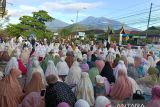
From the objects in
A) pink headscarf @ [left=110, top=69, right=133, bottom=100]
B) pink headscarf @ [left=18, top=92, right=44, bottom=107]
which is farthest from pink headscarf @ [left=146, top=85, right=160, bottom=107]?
pink headscarf @ [left=110, top=69, right=133, bottom=100]

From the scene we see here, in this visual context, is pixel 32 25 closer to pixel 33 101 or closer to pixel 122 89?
pixel 122 89

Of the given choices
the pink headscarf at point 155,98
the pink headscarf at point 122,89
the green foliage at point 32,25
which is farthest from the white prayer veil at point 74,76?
the green foliage at point 32,25

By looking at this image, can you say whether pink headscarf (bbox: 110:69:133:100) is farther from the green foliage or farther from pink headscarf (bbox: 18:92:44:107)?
the green foliage

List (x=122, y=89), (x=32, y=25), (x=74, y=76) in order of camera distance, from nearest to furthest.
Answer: (x=122, y=89) < (x=74, y=76) < (x=32, y=25)

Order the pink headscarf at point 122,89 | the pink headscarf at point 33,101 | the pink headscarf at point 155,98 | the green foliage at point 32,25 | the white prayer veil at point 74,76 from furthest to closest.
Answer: the green foliage at point 32,25
the white prayer veil at point 74,76
the pink headscarf at point 122,89
the pink headscarf at point 33,101
the pink headscarf at point 155,98

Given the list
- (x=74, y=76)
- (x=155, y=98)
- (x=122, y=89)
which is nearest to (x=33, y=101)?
(x=155, y=98)

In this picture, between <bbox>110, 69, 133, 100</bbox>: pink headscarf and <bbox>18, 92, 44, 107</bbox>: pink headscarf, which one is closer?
<bbox>18, 92, 44, 107</bbox>: pink headscarf

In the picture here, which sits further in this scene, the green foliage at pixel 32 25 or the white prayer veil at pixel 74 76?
the green foliage at pixel 32 25

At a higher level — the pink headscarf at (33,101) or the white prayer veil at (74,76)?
the pink headscarf at (33,101)

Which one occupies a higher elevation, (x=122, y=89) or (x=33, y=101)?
(x=33, y=101)

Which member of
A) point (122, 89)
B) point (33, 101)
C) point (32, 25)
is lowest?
point (122, 89)

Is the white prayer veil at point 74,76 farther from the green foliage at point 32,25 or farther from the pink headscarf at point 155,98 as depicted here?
the green foliage at point 32,25

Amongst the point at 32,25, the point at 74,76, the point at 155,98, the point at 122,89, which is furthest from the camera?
the point at 32,25

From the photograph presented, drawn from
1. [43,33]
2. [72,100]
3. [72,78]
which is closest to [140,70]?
[72,78]
